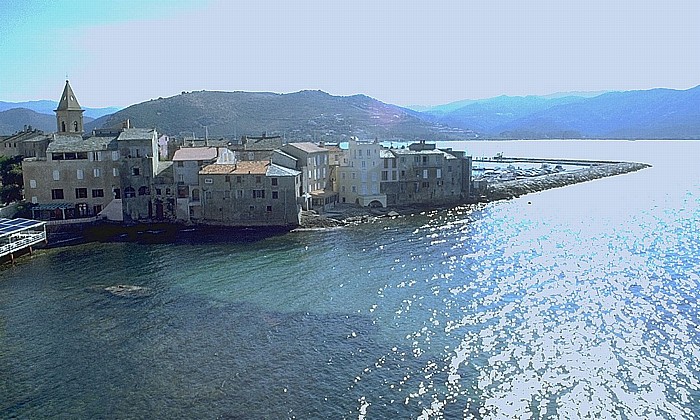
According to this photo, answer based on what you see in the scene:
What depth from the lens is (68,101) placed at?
81938mm

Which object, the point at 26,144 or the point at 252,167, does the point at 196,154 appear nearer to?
the point at 252,167

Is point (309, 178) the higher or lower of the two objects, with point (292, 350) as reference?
higher

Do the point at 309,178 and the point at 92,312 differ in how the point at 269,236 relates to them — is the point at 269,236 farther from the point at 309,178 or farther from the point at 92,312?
the point at 92,312

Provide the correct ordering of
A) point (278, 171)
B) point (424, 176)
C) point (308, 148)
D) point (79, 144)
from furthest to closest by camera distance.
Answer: point (424, 176) → point (308, 148) → point (79, 144) → point (278, 171)

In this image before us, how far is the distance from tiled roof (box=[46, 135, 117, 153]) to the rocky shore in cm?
2552

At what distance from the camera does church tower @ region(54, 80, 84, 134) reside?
81.5 m

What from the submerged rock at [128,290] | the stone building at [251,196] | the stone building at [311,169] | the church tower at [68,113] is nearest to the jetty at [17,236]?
the submerged rock at [128,290]

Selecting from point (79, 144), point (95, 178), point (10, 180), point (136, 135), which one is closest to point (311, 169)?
point (136, 135)

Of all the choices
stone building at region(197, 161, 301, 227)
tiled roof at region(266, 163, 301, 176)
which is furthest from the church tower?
tiled roof at region(266, 163, 301, 176)

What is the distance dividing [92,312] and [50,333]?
3599mm

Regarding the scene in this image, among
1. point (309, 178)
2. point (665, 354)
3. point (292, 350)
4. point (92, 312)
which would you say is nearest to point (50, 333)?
point (92, 312)

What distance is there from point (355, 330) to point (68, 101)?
69.9 m

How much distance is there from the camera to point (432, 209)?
3100 inches

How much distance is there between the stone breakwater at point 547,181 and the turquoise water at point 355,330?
38.5 meters
